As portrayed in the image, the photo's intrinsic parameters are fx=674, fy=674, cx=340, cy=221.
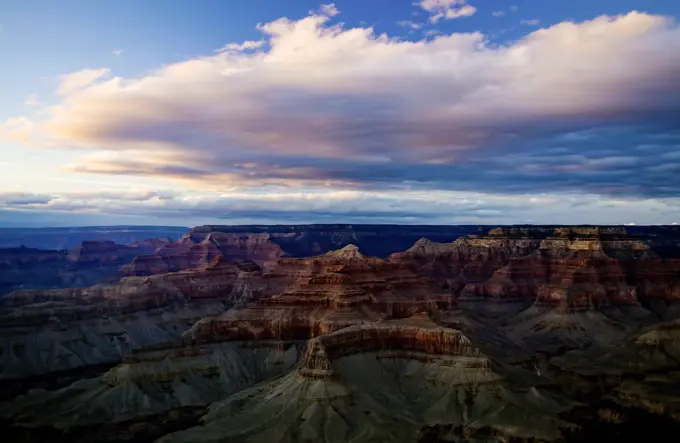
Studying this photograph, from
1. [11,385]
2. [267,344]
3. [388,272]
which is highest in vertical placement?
[388,272]

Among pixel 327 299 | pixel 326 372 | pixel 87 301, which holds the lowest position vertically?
pixel 326 372

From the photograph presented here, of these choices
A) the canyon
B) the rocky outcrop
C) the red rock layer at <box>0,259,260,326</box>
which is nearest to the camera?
the canyon

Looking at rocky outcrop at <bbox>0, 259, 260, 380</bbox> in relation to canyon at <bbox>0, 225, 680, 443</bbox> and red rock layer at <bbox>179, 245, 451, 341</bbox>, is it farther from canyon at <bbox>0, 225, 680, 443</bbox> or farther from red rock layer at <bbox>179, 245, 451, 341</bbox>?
red rock layer at <bbox>179, 245, 451, 341</bbox>

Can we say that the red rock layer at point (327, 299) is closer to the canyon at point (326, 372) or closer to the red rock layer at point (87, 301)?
the canyon at point (326, 372)

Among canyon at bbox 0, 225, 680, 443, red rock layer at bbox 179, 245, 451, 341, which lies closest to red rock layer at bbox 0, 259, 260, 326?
canyon at bbox 0, 225, 680, 443

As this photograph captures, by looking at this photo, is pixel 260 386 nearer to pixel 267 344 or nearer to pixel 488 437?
pixel 267 344

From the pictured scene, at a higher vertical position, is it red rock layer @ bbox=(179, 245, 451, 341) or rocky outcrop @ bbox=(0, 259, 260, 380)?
red rock layer @ bbox=(179, 245, 451, 341)

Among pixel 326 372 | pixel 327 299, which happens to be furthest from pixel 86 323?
pixel 326 372

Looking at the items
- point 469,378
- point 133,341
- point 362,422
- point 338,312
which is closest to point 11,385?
point 133,341

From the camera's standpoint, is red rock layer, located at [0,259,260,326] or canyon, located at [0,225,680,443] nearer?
canyon, located at [0,225,680,443]

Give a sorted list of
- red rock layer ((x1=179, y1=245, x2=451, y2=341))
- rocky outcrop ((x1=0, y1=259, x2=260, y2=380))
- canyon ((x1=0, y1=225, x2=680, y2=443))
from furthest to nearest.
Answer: rocky outcrop ((x1=0, y1=259, x2=260, y2=380)) → red rock layer ((x1=179, y1=245, x2=451, y2=341)) → canyon ((x1=0, y1=225, x2=680, y2=443))

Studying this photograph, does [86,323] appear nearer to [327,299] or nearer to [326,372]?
[327,299]
